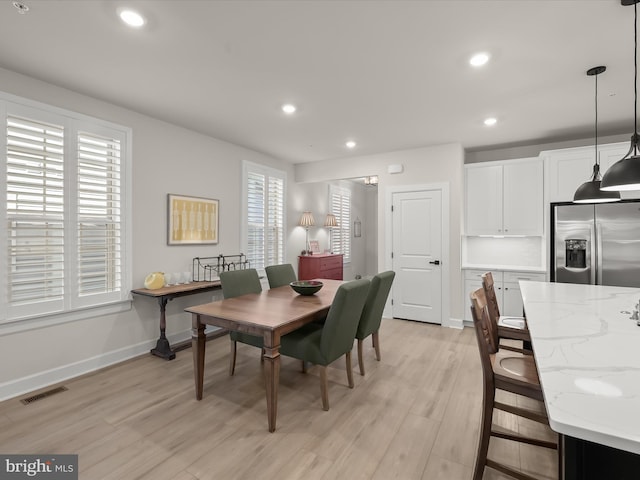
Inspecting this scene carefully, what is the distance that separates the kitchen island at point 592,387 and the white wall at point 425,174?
2.60 meters

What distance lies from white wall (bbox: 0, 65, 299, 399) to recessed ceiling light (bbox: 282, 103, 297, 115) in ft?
4.66

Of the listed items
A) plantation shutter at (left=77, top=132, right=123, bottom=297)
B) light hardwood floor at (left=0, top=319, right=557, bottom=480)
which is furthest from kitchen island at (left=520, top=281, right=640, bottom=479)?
plantation shutter at (left=77, top=132, right=123, bottom=297)

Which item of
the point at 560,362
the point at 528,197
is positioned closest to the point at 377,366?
the point at 560,362

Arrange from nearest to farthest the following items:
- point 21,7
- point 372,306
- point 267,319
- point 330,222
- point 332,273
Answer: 1. point 21,7
2. point 267,319
3. point 372,306
4. point 332,273
5. point 330,222

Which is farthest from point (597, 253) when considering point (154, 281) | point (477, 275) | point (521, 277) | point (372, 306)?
point (154, 281)

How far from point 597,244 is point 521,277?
3.03ft

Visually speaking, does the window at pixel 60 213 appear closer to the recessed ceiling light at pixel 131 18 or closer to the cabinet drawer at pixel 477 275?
the recessed ceiling light at pixel 131 18

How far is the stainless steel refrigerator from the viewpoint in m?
3.46

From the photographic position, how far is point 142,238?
3.50 metres

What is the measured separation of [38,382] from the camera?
2.74 meters

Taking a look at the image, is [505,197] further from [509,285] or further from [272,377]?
[272,377]

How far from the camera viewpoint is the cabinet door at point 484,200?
453 centimetres

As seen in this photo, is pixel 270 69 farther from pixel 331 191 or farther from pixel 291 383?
pixel 331 191

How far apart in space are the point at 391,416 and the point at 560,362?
4.75 feet
